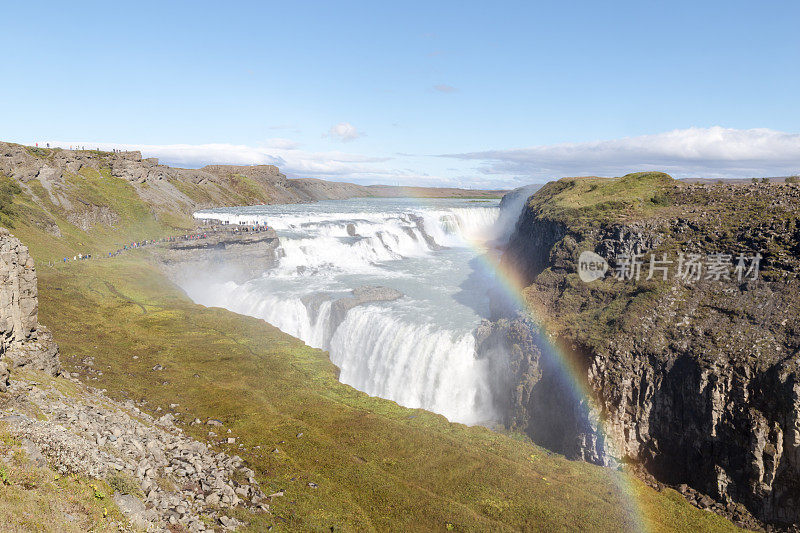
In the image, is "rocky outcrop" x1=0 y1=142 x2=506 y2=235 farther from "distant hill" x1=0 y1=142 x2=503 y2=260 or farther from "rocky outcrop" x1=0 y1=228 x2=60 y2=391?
"rocky outcrop" x1=0 y1=228 x2=60 y2=391

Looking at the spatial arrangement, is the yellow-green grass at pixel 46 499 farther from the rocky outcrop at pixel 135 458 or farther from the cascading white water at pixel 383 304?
the cascading white water at pixel 383 304

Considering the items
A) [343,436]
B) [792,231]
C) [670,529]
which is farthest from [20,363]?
[792,231]

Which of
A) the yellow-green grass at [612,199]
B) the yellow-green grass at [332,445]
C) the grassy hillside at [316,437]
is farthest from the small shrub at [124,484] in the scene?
the yellow-green grass at [612,199]

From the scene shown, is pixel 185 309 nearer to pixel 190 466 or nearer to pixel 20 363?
pixel 20 363

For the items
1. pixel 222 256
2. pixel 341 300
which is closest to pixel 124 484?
pixel 341 300

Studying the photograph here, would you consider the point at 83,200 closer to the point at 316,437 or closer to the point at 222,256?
the point at 222,256
